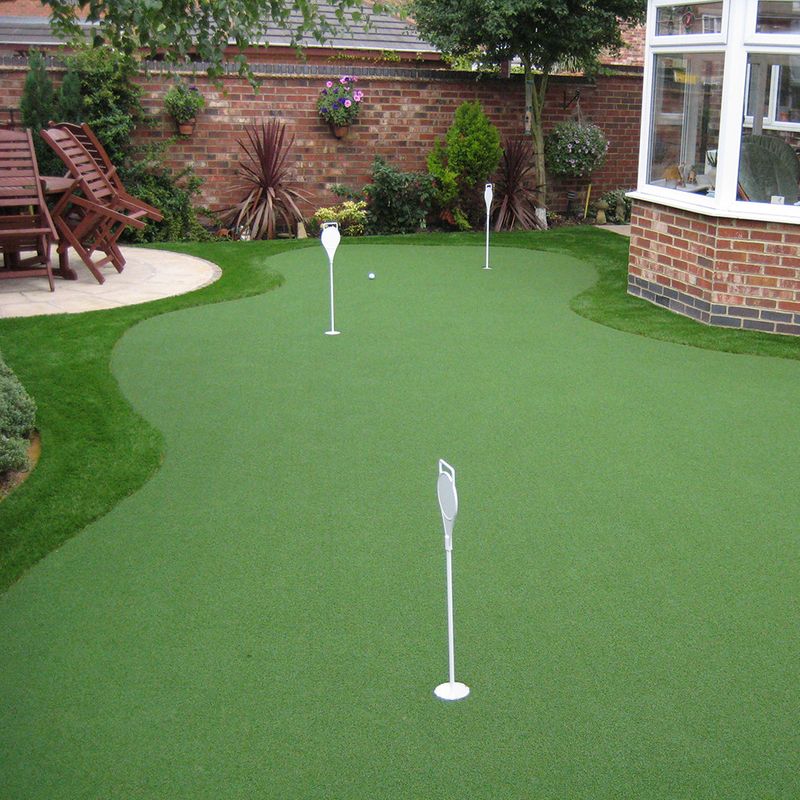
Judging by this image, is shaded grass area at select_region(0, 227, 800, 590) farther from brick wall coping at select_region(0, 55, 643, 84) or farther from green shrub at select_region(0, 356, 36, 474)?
brick wall coping at select_region(0, 55, 643, 84)

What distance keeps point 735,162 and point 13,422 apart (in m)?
5.82

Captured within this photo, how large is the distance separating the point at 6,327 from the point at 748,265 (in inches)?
237

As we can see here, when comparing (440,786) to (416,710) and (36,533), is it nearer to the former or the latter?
(416,710)

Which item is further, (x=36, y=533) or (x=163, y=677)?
(x=36, y=533)

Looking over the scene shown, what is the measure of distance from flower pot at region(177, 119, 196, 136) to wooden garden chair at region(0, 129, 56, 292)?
3470mm

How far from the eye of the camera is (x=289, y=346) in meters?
7.88

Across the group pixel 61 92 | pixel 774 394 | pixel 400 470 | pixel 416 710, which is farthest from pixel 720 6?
pixel 61 92

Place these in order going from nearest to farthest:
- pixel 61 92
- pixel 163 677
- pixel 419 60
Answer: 1. pixel 163 677
2. pixel 61 92
3. pixel 419 60

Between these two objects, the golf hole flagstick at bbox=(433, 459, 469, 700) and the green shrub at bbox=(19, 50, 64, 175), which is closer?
the golf hole flagstick at bbox=(433, 459, 469, 700)

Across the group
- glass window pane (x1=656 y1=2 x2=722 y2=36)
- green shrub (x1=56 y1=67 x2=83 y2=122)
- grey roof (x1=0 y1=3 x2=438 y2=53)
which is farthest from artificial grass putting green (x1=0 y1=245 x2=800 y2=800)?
grey roof (x1=0 y1=3 x2=438 y2=53)

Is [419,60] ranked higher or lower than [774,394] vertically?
higher

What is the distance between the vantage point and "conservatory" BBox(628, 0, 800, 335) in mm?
7926

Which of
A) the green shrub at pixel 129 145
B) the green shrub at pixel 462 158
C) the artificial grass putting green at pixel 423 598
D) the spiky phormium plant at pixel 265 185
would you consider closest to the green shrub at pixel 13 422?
the artificial grass putting green at pixel 423 598

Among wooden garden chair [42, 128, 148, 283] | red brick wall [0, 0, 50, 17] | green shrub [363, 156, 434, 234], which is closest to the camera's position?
wooden garden chair [42, 128, 148, 283]
